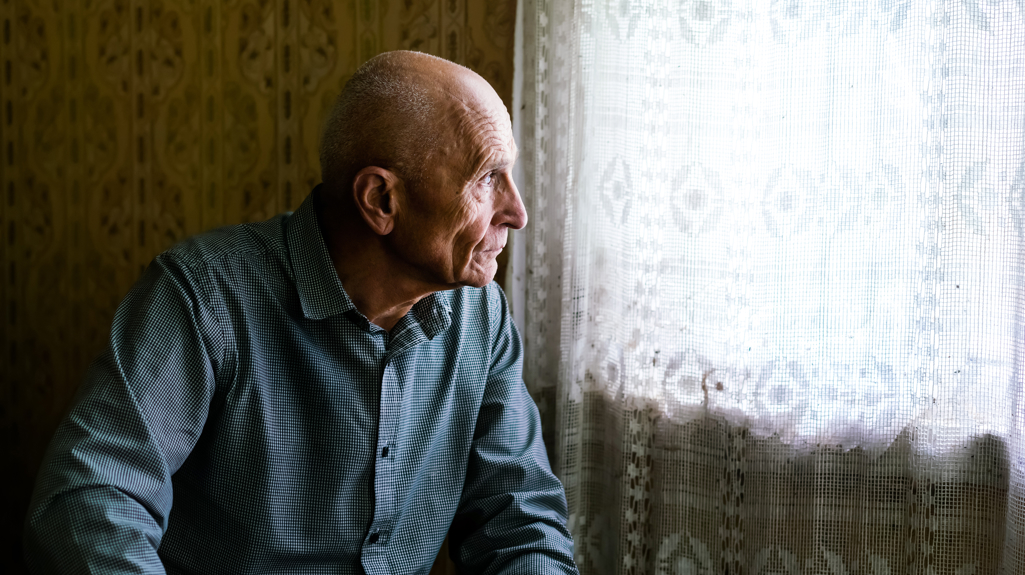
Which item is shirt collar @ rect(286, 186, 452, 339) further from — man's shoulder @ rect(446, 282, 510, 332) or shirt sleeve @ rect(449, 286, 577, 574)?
shirt sleeve @ rect(449, 286, 577, 574)

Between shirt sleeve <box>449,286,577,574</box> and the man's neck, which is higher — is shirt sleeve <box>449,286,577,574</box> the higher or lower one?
the lower one

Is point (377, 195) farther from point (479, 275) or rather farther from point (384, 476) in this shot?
point (384, 476)

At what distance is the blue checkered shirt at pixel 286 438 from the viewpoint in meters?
1.08

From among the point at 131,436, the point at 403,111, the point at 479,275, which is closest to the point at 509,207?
the point at 479,275

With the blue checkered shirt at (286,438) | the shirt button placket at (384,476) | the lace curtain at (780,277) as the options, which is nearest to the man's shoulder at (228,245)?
the blue checkered shirt at (286,438)

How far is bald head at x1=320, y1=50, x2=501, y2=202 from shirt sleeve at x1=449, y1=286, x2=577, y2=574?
40 cm

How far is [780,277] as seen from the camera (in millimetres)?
1418

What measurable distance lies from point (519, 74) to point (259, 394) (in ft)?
2.82

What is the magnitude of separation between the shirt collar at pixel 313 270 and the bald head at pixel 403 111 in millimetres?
91

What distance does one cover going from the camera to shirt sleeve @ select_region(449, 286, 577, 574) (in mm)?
1347

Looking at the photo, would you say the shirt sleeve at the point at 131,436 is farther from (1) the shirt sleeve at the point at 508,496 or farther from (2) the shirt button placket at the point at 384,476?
(1) the shirt sleeve at the point at 508,496

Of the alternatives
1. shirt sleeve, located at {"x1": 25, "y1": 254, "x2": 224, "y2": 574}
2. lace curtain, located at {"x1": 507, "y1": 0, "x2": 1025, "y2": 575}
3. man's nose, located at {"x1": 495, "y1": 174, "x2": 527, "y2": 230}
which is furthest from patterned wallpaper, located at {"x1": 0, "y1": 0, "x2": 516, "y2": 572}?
shirt sleeve, located at {"x1": 25, "y1": 254, "x2": 224, "y2": 574}

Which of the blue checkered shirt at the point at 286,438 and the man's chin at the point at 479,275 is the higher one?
the man's chin at the point at 479,275

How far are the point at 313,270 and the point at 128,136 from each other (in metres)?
0.99
